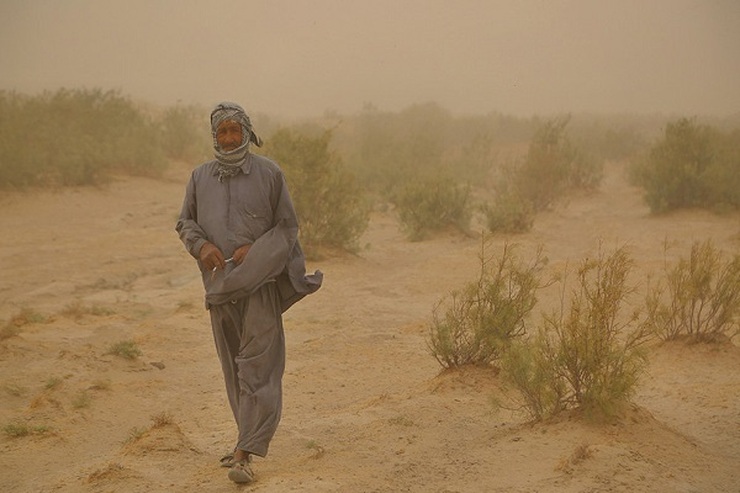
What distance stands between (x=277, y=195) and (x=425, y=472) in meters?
1.62

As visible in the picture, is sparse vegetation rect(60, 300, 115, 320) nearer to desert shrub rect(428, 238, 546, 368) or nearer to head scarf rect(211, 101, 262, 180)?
desert shrub rect(428, 238, 546, 368)

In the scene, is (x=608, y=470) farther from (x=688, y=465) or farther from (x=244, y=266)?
(x=244, y=266)

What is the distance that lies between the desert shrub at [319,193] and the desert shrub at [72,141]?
5456 millimetres

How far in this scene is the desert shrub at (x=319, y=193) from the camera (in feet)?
36.0

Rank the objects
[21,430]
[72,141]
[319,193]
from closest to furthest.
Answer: [21,430] → [319,193] → [72,141]

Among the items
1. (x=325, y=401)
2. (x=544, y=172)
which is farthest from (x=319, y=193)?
(x=544, y=172)

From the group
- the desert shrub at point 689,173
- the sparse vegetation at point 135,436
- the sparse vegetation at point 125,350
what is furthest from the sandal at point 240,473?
the desert shrub at point 689,173

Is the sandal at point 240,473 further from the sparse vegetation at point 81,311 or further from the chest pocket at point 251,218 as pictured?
the sparse vegetation at point 81,311

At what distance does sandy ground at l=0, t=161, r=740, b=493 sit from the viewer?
12.8ft

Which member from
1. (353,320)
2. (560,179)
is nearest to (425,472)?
(353,320)

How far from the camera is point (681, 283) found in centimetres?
628

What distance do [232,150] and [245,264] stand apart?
1.93 feet

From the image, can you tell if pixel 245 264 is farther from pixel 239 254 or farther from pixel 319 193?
pixel 319 193

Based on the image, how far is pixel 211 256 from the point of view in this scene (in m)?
3.81
